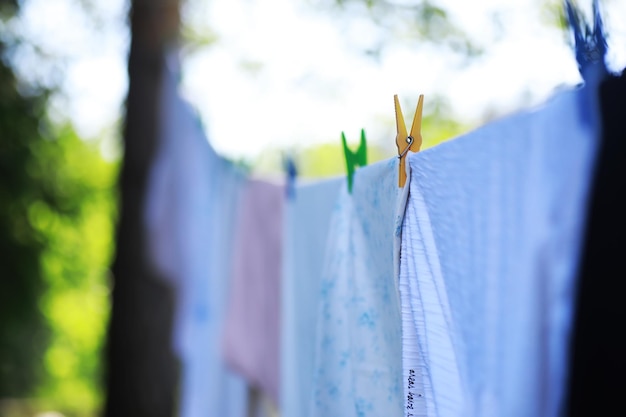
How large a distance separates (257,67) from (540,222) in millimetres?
3328

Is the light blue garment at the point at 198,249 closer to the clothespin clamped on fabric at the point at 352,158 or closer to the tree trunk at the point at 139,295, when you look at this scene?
the clothespin clamped on fabric at the point at 352,158

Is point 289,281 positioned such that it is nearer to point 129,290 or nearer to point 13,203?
point 129,290

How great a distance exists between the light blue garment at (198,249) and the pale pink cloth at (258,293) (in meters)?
0.15

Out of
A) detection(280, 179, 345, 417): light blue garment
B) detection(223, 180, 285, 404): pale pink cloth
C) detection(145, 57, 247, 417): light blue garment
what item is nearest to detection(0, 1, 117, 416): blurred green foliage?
detection(145, 57, 247, 417): light blue garment

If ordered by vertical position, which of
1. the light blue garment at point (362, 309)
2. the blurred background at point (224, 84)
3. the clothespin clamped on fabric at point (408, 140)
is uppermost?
the blurred background at point (224, 84)

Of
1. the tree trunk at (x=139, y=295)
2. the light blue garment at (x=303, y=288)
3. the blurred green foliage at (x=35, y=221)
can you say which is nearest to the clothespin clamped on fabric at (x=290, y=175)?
the light blue garment at (x=303, y=288)

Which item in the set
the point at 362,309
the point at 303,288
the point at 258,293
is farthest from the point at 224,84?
the point at 362,309

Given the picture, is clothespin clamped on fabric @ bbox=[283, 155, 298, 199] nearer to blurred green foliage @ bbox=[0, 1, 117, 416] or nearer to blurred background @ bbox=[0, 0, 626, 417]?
blurred background @ bbox=[0, 0, 626, 417]

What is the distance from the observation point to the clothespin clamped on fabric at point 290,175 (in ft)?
4.66

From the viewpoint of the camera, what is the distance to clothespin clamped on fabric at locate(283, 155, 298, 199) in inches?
56.0

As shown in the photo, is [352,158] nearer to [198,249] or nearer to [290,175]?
[290,175]

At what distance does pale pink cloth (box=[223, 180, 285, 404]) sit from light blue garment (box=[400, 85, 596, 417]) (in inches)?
27.9

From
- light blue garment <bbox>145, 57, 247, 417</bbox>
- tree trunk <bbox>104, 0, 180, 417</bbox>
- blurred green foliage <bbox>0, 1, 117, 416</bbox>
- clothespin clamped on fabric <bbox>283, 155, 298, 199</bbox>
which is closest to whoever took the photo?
clothespin clamped on fabric <bbox>283, 155, 298, 199</bbox>

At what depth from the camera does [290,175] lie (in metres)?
1.46
